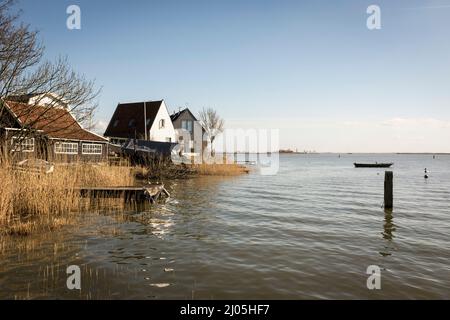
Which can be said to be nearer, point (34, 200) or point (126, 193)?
point (34, 200)

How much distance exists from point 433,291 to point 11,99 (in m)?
16.4

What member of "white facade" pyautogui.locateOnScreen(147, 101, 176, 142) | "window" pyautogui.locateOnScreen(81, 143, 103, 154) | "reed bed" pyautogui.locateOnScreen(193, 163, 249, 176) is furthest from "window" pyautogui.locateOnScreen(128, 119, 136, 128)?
"reed bed" pyautogui.locateOnScreen(193, 163, 249, 176)

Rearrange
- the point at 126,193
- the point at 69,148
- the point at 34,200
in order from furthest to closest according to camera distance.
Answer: the point at 69,148, the point at 126,193, the point at 34,200

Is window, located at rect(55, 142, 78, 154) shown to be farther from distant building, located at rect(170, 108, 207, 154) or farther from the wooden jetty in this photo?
distant building, located at rect(170, 108, 207, 154)

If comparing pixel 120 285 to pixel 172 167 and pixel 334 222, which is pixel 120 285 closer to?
pixel 334 222

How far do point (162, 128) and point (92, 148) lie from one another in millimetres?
15406

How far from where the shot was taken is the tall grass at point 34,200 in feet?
31.4

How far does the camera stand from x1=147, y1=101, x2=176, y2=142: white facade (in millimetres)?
44688

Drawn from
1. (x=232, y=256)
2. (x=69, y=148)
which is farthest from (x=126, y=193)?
(x=69, y=148)

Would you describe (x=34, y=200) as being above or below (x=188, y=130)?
below

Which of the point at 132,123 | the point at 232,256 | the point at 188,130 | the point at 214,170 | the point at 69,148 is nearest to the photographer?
the point at 232,256

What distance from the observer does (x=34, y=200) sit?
11.6 metres

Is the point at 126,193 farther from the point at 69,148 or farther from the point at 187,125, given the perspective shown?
the point at 187,125
